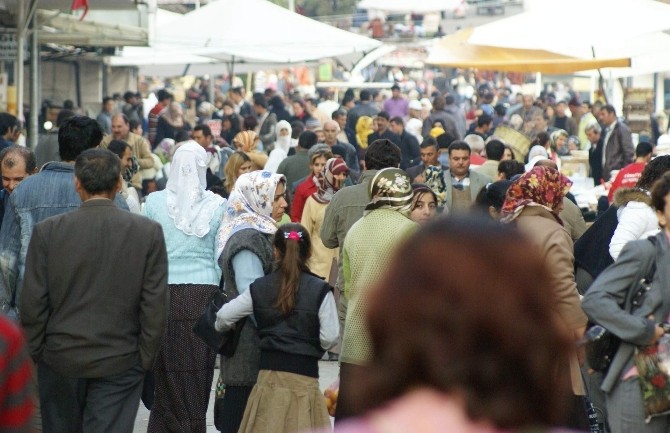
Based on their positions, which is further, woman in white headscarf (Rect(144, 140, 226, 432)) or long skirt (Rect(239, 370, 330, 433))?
woman in white headscarf (Rect(144, 140, 226, 432))

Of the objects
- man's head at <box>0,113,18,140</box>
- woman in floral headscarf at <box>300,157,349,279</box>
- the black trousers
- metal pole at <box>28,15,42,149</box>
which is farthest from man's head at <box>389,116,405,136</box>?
the black trousers

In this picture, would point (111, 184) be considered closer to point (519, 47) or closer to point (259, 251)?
point (259, 251)

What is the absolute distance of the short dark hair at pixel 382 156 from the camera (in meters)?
9.77

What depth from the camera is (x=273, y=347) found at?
259 inches

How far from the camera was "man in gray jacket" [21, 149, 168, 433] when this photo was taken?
5.87m

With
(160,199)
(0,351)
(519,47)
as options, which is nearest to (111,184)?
(160,199)

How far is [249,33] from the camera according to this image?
22.0 meters

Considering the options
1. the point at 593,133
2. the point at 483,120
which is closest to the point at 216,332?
the point at 593,133

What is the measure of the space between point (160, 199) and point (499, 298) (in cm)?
614

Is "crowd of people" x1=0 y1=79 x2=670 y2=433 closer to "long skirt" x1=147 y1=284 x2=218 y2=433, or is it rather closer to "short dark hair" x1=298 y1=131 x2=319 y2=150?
"long skirt" x1=147 y1=284 x2=218 y2=433

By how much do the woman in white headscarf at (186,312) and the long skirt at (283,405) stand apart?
102cm

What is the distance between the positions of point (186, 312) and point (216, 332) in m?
0.72

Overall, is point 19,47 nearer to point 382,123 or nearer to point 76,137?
point 382,123

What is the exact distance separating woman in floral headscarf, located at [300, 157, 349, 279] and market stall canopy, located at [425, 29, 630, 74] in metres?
5.09
